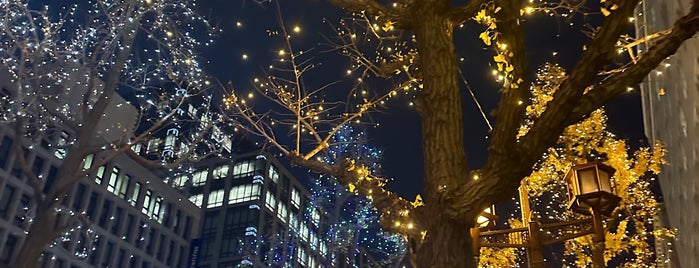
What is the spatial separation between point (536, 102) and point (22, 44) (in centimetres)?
→ 889

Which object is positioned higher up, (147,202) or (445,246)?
(147,202)

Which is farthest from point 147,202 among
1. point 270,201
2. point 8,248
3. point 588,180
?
point 588,180

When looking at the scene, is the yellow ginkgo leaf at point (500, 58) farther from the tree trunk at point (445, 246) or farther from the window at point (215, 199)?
the window at point (215, 199)

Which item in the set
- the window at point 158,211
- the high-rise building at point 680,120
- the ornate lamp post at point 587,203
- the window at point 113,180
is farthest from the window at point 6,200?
the ornate lamp post at point 587,203

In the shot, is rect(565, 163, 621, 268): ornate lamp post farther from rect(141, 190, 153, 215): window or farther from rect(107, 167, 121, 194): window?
rect(141, 190, 153, 215): window

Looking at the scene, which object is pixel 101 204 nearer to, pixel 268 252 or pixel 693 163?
pixel 268 252

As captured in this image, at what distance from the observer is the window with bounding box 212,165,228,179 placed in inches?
2249

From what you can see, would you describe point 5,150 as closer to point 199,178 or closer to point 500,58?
point 199,178

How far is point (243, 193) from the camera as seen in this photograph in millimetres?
54594

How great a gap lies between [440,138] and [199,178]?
5584 centimetres

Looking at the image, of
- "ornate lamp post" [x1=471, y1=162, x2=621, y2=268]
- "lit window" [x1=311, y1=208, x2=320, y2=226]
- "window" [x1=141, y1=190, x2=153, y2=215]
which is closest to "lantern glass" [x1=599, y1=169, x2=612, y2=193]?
"ornate lamp post" [x1=471, y1=162, x2=621, y2=268]

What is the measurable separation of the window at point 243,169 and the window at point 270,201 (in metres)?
2.97

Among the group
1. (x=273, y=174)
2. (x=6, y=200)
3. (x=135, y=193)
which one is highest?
(x=273, y=174)

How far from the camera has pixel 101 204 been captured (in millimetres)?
38531
